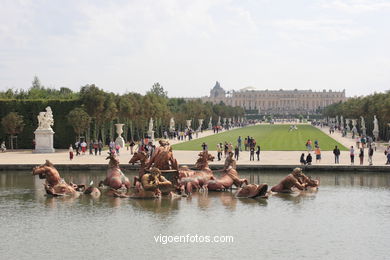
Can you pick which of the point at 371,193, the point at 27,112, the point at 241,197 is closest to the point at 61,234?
the point at 241,197

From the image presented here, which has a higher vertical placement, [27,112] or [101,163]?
[27,112]

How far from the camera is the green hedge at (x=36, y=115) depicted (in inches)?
2142

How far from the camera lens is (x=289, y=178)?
2627 centimetres

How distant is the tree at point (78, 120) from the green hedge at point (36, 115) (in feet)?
7.88

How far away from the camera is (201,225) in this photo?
65.4ft

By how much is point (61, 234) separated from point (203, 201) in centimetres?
676

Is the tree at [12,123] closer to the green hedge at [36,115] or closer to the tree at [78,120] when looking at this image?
the green hedge at [36,115]

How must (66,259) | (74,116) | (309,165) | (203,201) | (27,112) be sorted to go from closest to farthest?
(66,259)
(203,201)
(309,165)
(74,116)
(27,112)

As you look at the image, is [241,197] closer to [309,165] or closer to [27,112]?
[309,165]

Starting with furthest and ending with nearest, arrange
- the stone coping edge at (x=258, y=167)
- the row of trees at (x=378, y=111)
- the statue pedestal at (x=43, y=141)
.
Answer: the row of trees at (x=378, y=111) < the statue pedestal at (x=43, y=141) < the stone coping edge at (x=258, y=167)

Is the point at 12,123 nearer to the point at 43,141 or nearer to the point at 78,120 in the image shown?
the point at 43,141

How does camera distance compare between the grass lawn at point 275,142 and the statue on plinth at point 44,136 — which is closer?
the statue on plinth at point 44,136

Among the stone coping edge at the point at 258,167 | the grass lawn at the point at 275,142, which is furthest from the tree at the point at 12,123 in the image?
the stone coping edge at the point at 258,167

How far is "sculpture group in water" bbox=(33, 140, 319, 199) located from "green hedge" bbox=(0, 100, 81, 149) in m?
27.5
